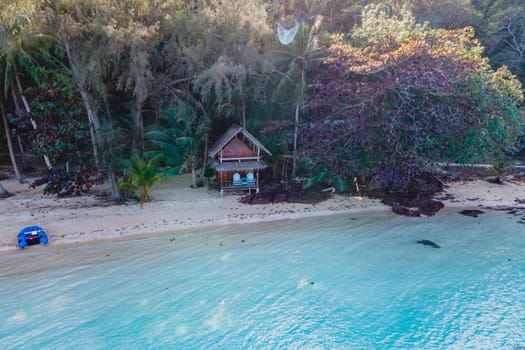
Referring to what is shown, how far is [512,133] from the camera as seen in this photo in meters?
12.8

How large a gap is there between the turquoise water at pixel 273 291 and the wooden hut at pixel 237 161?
2.68 meters

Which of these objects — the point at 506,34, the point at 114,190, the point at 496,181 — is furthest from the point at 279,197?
the point at 506,34

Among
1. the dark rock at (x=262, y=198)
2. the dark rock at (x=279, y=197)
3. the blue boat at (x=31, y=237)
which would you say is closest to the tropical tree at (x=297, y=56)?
the dark rock at (x=279, y=197)

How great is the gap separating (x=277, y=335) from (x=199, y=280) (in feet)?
8.19

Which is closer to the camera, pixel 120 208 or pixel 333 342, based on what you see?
pixel 333 342

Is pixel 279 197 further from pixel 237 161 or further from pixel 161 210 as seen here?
pixel 161 210

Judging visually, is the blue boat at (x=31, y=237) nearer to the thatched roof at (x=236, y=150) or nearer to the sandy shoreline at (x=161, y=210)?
the sandy shoreline at (x=161, y=210)

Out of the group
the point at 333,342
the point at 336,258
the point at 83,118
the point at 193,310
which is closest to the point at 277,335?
the point at 333,342

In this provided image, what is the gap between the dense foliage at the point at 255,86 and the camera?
11242mm

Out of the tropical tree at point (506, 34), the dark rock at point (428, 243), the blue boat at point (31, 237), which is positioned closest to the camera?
Answer: the blue boat at point (31, 237)

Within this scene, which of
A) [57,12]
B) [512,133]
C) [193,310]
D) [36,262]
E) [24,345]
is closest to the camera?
[24,345]

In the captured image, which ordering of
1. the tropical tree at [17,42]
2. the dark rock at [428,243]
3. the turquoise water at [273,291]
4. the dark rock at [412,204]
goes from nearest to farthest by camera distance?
the turquoise water at [273,291], the dark rock at [428,243], the tropical tree at [17,42], the dark rock at [412,204]

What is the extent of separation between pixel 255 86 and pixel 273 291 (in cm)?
877

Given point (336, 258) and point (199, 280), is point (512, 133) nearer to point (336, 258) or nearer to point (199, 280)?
point (336, 258)
